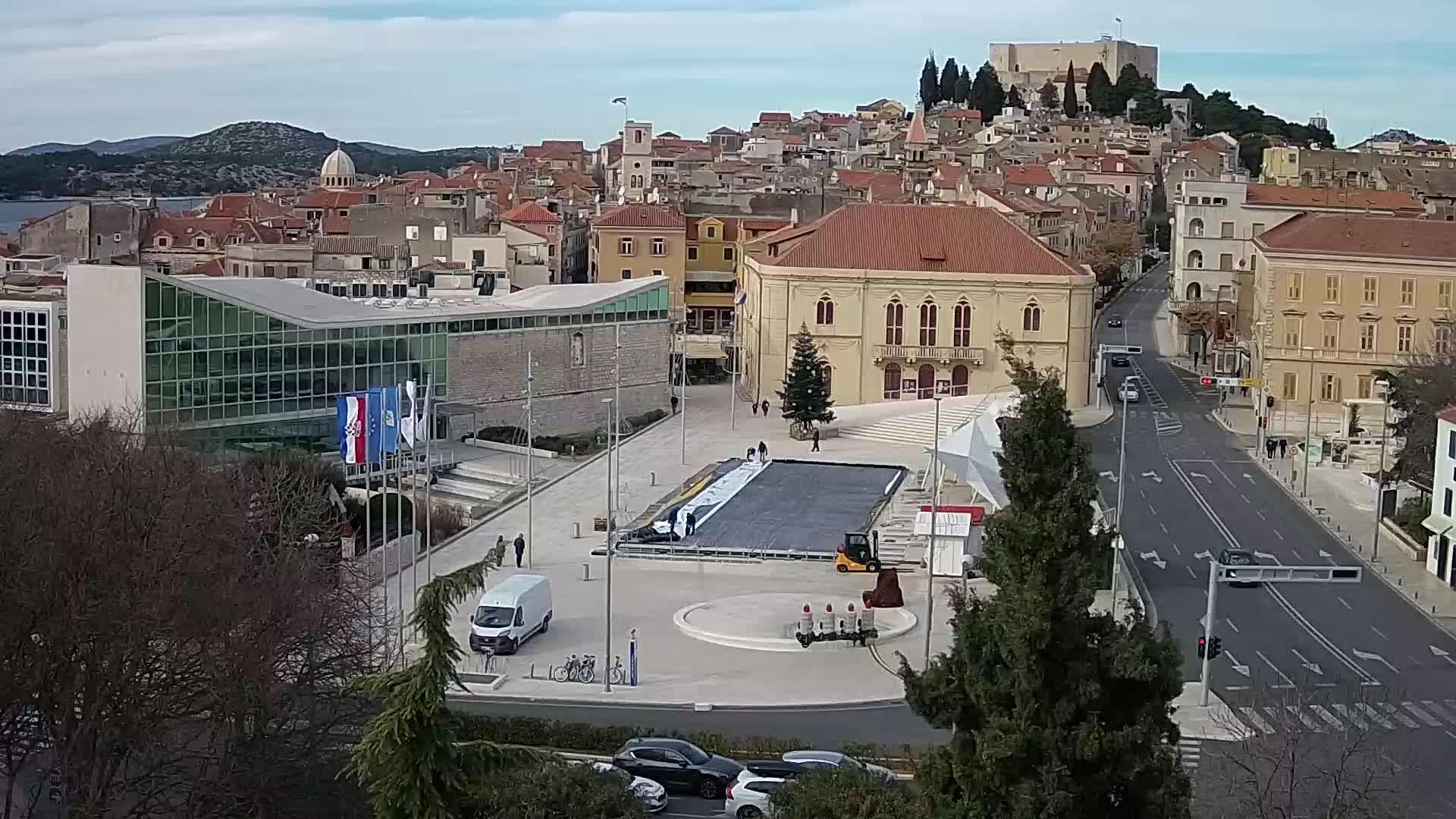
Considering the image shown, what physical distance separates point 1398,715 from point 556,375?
3047 centimetres

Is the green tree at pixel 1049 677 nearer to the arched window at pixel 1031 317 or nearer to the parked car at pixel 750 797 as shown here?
the parked car at pixel 750 797

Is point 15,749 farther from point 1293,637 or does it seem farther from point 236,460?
point 1293,637

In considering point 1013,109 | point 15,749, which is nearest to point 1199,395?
point 15,749

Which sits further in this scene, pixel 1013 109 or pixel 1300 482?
pixel 1013 109

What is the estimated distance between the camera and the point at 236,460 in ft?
120

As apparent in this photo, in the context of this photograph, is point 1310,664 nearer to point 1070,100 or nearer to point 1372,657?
point 1372,657

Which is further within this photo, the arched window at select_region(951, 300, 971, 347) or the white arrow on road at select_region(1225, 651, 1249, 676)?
the arched window at select_region(951, 300, 971, 347)

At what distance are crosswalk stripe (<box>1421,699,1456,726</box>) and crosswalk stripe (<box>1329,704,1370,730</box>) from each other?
137cm

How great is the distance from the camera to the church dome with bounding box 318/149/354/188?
11900 cm

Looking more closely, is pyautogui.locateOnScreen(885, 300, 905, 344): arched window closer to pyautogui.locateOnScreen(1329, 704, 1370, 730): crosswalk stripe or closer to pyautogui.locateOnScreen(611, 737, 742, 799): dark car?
pyautogui.locateOnScreen(1329, 704, 1370, 730): crosswalk stripe

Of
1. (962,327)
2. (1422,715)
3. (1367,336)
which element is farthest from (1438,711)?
(962,327)

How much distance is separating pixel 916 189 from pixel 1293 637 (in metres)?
67.0

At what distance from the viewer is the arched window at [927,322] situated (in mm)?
57562

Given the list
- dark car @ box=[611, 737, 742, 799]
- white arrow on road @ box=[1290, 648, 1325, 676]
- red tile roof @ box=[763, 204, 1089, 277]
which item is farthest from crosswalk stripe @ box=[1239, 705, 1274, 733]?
red tile roof @ box=[763, 204, 1089, 277]
